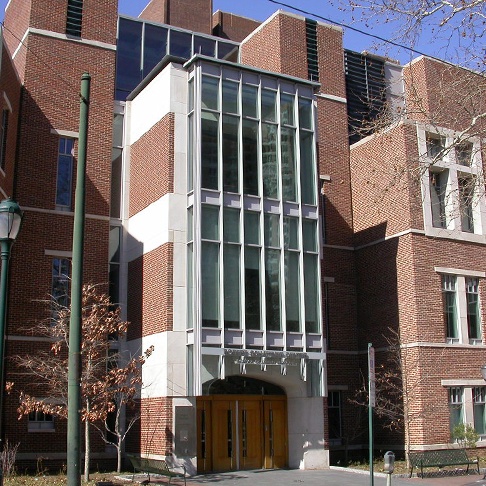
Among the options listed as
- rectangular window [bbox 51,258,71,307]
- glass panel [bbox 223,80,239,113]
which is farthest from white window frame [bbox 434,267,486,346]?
rectangular window [bbox 51,258,71,307]

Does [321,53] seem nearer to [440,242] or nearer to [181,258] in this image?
[440,242]

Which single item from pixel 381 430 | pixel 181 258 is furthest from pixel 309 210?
pixel 381 430

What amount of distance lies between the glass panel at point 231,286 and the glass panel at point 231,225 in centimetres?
31

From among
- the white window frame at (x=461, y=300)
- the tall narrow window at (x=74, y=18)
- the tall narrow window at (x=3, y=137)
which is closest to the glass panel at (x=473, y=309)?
the white window frame at (x=461, y=300)

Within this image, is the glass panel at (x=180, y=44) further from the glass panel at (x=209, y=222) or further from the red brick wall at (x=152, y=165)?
the glass panel at (x=209, y=222)

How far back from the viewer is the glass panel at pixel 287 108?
25.5m

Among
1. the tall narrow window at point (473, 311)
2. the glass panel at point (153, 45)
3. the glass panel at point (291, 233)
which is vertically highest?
the glass panel at point (153, 45)

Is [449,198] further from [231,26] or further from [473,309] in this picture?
[231,26]

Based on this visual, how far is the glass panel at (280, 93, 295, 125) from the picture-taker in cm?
2553

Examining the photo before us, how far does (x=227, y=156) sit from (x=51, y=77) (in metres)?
7.58

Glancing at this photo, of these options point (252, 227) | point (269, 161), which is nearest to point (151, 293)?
point (252, 227)

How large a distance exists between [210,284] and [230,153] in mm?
4555

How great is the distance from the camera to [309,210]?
2502 centimetres

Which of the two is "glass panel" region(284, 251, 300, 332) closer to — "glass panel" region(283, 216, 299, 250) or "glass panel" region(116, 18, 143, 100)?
"glass panel" region(283, 216, 299, 250)
